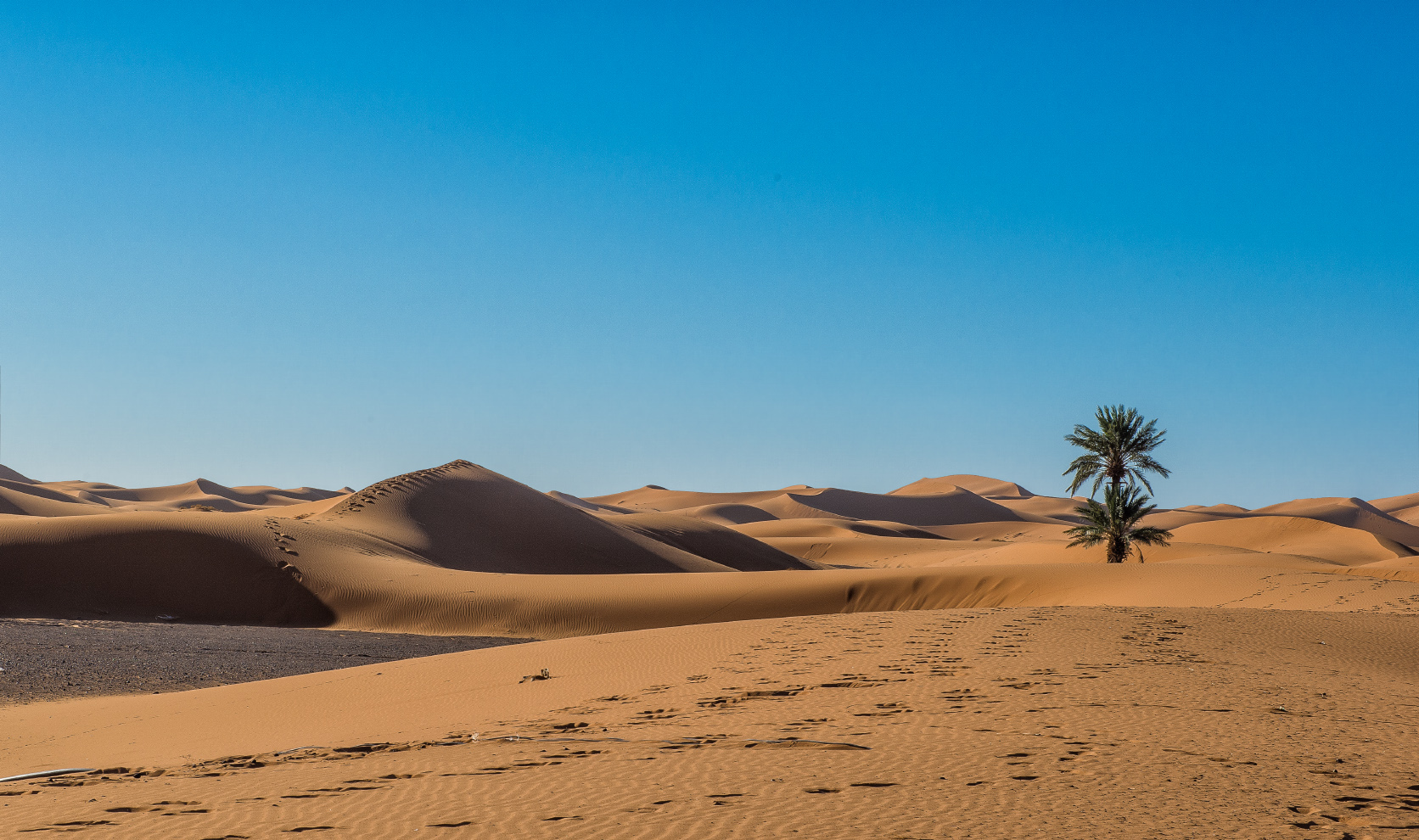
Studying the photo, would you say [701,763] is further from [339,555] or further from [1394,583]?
[339,555]

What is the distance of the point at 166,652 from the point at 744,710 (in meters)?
17.4

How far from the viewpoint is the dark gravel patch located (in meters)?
19.2

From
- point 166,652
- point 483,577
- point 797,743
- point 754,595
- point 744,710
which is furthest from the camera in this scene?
point 483,577

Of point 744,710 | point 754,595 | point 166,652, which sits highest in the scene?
point 754,595

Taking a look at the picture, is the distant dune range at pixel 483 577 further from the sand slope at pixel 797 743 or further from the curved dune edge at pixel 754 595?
the sand slope at pixel 797 743

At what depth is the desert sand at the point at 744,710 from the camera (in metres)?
6.83

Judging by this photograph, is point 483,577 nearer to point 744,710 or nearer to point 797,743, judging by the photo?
point 744,710

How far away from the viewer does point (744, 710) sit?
37.3 feet

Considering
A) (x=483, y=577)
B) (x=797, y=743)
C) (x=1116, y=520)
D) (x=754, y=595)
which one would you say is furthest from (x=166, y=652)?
(x=1116, y=520)

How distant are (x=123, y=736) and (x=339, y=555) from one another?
24.7 metres

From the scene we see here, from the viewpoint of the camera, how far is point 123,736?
1316cm

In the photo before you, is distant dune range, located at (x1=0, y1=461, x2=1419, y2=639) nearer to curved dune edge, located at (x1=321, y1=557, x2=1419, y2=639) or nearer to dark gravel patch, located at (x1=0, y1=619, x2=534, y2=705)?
curved dune edge, located at (x1=321, y1=557, x2=1419, y2=639)

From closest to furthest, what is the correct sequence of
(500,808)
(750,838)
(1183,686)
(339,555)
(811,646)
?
1. (750,838)
2. (500,808)
3. (1183,686)
4. (811,646)
5. (339,555)

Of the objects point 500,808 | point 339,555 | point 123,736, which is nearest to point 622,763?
point 500,808
